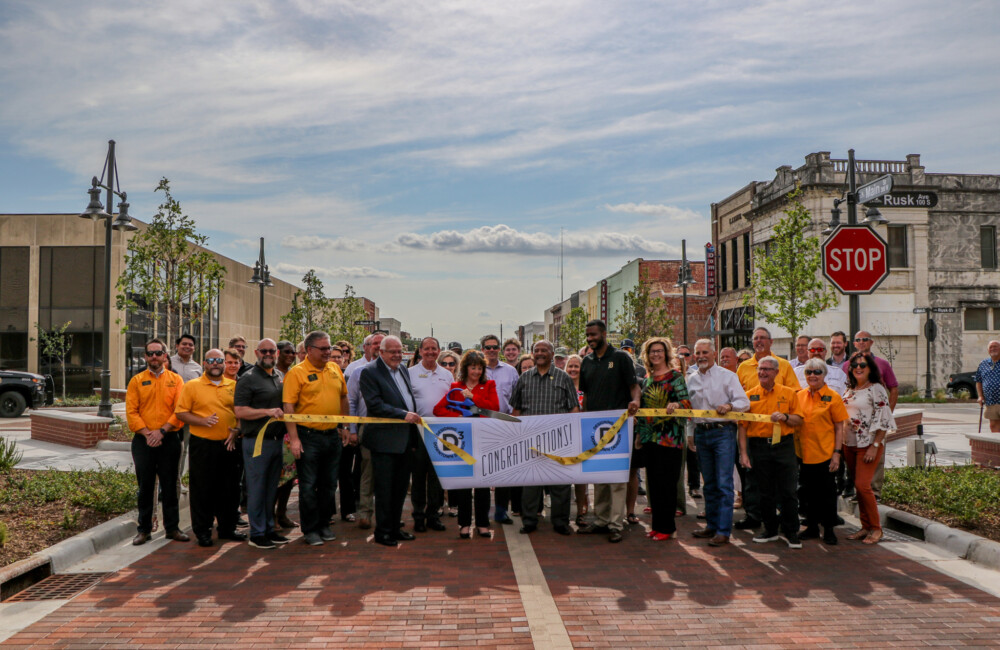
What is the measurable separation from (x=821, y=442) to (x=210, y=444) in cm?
580

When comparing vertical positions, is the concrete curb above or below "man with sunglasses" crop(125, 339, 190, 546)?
below

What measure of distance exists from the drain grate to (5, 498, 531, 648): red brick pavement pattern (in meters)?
0.14

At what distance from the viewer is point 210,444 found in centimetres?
761

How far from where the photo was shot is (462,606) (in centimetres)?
562

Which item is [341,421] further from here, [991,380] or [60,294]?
[60,294]

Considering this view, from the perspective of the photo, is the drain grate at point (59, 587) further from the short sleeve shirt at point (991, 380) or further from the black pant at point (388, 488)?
the short sleeve shirt at point (991, 380)

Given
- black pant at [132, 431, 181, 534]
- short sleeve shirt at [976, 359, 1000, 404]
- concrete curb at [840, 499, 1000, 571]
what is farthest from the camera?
short sleeve shirt at [976, 359, 1000, 404]

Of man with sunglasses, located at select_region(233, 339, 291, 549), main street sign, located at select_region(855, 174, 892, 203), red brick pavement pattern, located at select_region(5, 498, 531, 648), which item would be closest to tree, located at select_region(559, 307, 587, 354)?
main street sign, located at select_region(855, 174, 892, 203)

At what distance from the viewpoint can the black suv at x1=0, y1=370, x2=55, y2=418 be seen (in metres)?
22.8

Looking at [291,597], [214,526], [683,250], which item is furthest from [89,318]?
[291,597]

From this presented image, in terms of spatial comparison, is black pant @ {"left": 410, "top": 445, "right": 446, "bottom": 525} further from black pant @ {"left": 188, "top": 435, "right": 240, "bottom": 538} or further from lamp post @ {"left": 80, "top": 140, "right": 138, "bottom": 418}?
lamp post @ {"left": 80, "top": 140, "right": 138, "bottom": 418}

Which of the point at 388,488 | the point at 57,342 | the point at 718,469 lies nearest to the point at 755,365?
the point at 718,469

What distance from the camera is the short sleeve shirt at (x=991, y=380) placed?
1221cm

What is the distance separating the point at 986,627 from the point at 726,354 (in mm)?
5050
